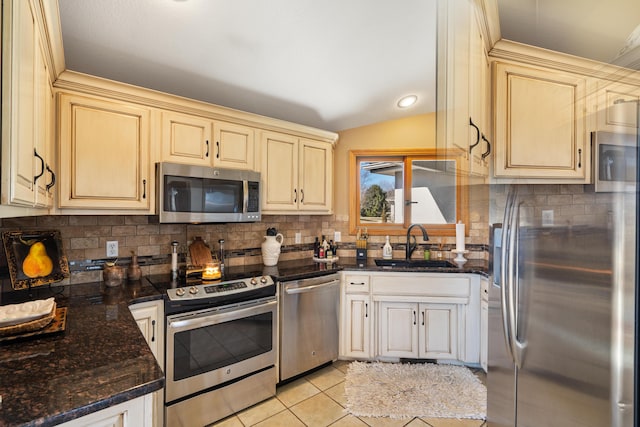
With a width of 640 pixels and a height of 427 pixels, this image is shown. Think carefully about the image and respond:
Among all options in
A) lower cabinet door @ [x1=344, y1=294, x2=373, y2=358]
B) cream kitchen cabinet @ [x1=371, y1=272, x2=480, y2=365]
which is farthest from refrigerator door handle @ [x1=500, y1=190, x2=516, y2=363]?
lower cabinet door @ [x1=344, y1=294, x2=373, y2=358]

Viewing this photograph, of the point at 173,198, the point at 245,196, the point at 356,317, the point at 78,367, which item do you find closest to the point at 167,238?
the point at 173,198

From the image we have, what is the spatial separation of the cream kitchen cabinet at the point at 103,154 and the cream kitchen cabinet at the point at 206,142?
0.14m

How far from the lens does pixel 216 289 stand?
1.93 m

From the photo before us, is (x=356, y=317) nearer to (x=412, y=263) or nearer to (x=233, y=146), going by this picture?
(x=412, y=263)

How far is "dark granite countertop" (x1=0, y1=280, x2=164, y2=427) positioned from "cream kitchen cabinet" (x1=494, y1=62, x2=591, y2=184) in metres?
1.41

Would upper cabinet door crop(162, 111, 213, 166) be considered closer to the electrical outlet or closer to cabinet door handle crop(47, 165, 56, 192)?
cabinet door handle crop(47, 165, 56, 192)

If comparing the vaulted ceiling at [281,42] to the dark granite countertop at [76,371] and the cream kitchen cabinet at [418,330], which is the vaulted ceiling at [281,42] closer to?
the dark granite countertop at [76,371]

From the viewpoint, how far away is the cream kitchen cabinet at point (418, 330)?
8.52ft

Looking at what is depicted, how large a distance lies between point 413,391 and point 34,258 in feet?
8.70

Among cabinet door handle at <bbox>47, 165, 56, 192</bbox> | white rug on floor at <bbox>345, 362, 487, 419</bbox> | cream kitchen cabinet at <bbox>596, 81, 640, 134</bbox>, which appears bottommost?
white rug on floor at <bbox>345, 362, 487, 419</bbox>

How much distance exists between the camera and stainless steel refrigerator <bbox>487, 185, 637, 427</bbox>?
0.76 meters

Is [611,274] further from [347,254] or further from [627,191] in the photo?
[347,254]

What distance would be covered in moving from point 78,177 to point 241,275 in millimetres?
1194

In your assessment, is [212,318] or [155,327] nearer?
[155,327]
